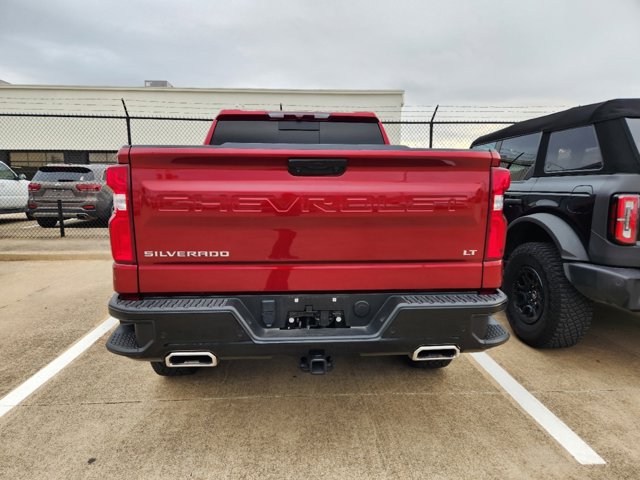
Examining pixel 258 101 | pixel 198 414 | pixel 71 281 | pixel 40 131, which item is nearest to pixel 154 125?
pixel 258 101

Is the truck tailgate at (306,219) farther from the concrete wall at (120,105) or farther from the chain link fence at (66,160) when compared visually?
the concrete wall at (120,105)

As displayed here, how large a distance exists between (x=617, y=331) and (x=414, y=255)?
321 cm

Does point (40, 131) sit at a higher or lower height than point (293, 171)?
higher

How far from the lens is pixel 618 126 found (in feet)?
9.28

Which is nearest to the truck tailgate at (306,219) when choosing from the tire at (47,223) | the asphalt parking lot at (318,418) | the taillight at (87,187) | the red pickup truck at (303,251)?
the red pickup truck at (303,251)

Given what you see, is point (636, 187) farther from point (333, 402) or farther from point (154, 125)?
point (154, 125)

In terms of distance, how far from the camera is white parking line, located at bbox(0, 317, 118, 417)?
264 centimetres

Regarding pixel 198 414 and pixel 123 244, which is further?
pixel 198 414

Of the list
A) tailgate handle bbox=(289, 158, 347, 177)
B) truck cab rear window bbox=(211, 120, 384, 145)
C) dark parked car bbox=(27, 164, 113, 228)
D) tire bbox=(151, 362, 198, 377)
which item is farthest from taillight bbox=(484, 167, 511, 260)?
dark parked car bbox=(27, 164, 113, 228)

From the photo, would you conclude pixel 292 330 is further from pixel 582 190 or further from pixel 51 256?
pixel 51 256

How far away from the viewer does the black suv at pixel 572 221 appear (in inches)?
105

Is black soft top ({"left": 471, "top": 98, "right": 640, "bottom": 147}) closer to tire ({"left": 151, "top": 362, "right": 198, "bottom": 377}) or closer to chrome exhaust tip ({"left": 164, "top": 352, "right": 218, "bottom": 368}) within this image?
chrome exhaust tip ({"left": 164, "top": 352, "right": 218, "bottom": 368})

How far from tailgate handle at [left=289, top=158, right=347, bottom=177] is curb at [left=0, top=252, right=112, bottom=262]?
615 centimetres

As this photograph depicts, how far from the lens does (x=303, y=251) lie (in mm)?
1992
